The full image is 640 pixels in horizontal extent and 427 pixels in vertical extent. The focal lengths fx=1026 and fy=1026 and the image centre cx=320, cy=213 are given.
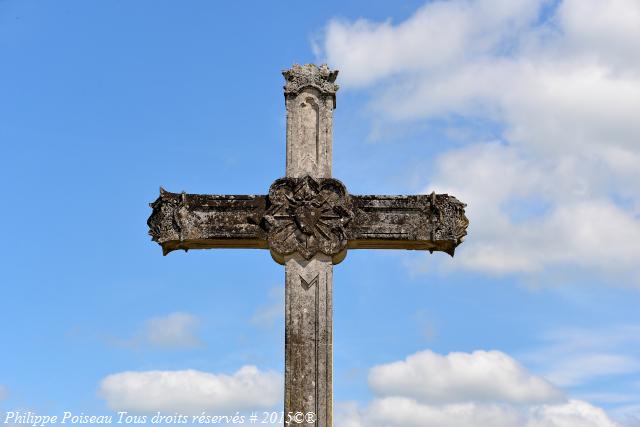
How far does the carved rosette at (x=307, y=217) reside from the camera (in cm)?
1262

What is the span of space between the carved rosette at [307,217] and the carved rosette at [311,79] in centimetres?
119

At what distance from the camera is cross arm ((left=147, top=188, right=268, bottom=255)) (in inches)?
505

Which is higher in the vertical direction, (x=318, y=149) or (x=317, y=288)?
(x=318, y=149)

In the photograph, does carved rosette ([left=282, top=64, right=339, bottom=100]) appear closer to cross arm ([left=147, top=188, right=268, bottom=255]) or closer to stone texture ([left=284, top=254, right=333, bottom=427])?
cross arm ([left=147, top=188, right=268, bottom=255])

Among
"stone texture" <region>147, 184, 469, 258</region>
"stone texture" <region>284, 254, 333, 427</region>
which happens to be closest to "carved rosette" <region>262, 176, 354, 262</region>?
"stone texture" <region>147, 184, 469, 258</region>

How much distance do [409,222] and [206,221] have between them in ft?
8.42

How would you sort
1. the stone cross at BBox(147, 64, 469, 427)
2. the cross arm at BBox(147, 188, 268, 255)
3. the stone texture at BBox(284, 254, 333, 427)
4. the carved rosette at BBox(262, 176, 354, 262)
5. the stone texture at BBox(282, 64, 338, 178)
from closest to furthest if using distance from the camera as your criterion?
the stone texture at BBox(284, 254, 333, 427), the stone cross at BBox(147, 64, 469, 427), the carved rosette at BBox(262, 176, 354, 262), the cross arm at BBox(147, 188, 268, 255), the stone texture at BBox(282, 64, 338, 178)

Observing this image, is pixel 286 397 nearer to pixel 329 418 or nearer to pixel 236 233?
pixel 329 418

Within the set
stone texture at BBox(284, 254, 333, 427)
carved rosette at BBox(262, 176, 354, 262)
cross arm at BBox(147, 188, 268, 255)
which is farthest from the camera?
cross arm at BBox(147, 188, 268, 255)

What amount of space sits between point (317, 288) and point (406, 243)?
1.37 meters

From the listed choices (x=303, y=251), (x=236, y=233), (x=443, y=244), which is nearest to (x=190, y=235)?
(x=236, y=233)

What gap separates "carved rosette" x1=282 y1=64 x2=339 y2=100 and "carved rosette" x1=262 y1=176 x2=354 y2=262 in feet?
3.91

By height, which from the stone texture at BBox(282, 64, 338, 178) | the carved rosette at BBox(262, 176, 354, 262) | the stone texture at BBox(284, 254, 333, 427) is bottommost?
the stone texture at BBox(284, 254, 333, 427)

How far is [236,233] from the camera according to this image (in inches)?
505
